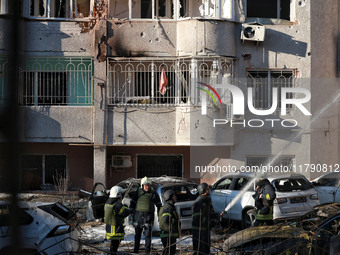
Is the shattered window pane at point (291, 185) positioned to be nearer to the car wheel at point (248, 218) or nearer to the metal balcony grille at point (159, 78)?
the car wheel at point (248, 218)

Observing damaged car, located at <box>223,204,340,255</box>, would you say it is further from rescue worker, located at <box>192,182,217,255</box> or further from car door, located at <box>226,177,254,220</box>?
car door, located at <box>226,177,254,220</box>

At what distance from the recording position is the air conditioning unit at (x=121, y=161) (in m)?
17.1

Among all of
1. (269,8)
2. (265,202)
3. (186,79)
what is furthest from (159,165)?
(265,202)

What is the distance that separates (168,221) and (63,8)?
34.7 ft

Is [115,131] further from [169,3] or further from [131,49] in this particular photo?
[169,3]

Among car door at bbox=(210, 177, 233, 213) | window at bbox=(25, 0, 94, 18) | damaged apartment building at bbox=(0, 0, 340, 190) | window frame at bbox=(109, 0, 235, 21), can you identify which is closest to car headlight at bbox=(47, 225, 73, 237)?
car door at bbox=(210, 177, 233, 213)

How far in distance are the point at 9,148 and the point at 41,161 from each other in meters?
16.1

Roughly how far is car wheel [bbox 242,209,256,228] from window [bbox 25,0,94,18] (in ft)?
28.9

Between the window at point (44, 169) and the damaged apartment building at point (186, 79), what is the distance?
1.23ft

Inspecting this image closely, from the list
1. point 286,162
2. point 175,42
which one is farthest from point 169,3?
point 286,162

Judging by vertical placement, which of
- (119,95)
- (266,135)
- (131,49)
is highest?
(131,49)

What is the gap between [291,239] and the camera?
300 inches

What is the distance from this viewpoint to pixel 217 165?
54.4 feet

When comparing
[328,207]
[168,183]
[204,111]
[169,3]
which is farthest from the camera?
[169,3]
